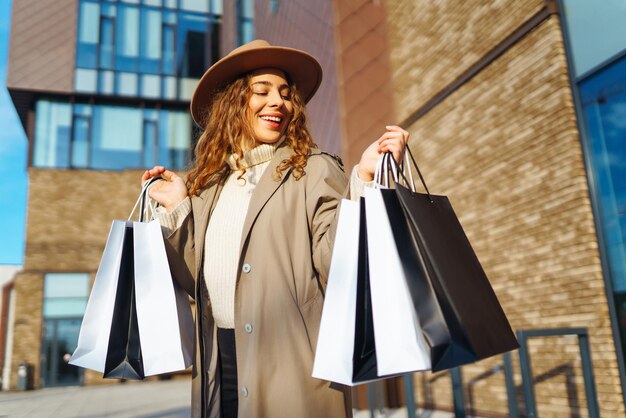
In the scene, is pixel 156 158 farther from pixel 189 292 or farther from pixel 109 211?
Result: pixel 189 292

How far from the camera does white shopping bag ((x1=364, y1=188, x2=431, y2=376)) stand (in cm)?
134

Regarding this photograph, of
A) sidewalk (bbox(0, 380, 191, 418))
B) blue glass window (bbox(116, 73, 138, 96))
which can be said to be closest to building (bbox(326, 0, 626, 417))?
sidewalk (bbox(0, 380, 191, 418))

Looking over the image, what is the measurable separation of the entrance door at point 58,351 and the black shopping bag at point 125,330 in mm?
20034

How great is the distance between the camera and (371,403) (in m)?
7.09

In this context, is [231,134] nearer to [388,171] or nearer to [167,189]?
[167,189]

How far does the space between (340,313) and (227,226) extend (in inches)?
26.9

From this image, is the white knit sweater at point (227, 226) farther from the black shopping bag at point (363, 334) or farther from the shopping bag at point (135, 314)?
the black shopping bag at point (363, 334)

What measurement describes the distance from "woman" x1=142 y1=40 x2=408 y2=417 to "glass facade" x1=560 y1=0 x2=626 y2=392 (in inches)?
161

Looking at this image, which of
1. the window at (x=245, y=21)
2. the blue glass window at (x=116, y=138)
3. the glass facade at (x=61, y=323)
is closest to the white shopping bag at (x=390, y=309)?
the glass facade at (x=61, y=323)

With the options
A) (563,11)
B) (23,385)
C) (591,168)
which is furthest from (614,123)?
(23,385)

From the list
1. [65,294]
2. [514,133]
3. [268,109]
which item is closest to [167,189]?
[268,109]

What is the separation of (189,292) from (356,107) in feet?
26.5

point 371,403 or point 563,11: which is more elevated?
point 563,11

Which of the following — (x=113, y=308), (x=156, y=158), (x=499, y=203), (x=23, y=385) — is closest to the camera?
(x=113, y=308)
